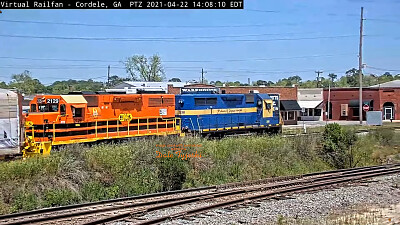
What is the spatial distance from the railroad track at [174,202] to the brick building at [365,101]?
48.0 m

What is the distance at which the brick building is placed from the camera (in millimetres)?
64875

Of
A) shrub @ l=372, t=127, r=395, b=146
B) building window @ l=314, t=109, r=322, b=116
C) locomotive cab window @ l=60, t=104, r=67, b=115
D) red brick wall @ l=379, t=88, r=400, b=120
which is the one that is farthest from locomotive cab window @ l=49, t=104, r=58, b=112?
building window @ l=314, t=109, r=322, b=116

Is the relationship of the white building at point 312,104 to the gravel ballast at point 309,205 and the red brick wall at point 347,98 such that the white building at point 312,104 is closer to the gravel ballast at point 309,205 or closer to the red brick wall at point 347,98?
the red brick wall at point 347,98

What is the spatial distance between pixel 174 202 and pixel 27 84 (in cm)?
5795

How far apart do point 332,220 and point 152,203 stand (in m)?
5.67

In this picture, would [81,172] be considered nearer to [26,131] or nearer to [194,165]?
[26,131]

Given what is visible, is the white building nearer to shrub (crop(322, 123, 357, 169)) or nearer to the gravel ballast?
shrub (crop(322, 123, 357, 169))

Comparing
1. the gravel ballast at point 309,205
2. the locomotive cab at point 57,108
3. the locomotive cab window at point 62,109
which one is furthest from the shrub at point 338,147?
the locomotive cab window at point 62,109

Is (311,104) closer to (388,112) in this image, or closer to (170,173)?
(388,112)

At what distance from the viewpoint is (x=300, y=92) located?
239ft

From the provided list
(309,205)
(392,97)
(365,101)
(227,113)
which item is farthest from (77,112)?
(392,97)

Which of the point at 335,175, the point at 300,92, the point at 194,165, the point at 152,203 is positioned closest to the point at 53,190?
the point at 152,203

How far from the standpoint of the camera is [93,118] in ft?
74.6

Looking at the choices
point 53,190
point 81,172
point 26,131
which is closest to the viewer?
point 53,190
